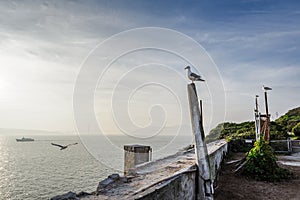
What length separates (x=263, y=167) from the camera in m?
8.98

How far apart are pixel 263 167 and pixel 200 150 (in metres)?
5.11

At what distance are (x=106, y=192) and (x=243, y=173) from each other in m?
6.79

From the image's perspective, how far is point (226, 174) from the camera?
30.8 ft

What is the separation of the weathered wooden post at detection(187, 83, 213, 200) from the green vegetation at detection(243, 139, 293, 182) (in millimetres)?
4462

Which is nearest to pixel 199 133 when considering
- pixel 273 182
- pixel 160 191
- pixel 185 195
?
pixel 185 195

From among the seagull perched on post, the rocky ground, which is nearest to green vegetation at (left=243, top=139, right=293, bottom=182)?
the rocky ground

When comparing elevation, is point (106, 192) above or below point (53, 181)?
above

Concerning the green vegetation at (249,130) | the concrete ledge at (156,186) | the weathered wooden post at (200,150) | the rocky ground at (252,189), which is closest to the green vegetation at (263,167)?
the rocky ground at (252,189)

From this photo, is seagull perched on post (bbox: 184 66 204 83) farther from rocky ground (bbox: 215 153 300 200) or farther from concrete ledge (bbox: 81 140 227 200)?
rocky ground (bbox: 215 153 300 200)

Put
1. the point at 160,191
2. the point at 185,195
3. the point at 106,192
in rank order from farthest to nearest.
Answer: the point at 185,195 < the point at 106,192 < the point at 160,191

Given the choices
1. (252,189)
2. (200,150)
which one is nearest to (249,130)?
(252,189)

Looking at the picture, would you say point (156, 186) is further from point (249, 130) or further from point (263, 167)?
point (249, 130)

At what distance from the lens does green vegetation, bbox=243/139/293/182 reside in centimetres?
868

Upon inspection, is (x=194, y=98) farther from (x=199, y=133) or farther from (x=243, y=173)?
(x=243, y=173)
